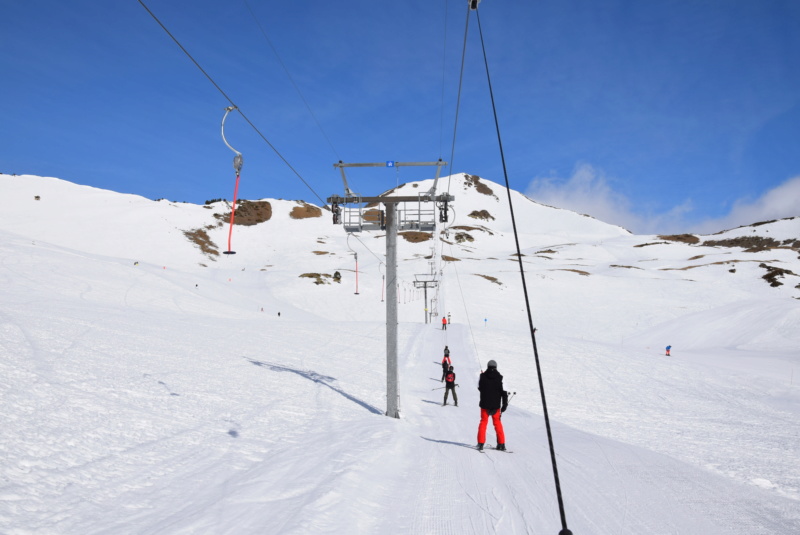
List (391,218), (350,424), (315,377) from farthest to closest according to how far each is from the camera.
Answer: (315,377) < (391,218) < (350,424)

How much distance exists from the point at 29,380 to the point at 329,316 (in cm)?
4470

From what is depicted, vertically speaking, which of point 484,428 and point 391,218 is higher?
point 391,218

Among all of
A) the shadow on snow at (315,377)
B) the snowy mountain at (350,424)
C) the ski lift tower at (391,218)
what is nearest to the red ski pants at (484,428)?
the snowy mountain at (350,424)

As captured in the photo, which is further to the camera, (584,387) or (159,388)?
(584,387)

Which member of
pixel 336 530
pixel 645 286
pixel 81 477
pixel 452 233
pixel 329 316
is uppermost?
pixel 452 233

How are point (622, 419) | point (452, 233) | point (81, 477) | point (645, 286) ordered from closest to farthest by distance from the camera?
point (81, 477) < point (622, 419) < point (645, 286) < point (452, 233)

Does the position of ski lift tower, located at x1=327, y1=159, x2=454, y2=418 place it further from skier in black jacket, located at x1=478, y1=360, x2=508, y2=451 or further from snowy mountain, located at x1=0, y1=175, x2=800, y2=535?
skier in black jacket, located at x1=478, y1=360, x2=508, y2=451

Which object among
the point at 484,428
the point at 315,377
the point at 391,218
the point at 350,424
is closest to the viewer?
the point at 484,428

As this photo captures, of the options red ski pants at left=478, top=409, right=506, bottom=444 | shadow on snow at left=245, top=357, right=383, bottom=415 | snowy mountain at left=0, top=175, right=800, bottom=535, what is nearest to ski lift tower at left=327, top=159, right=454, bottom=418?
shadow on snow at left=245, top=357, right=383, bottom=415

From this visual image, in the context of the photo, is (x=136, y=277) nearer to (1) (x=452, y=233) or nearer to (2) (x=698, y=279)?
(2) (x=698, y=279)

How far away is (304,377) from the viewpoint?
15930mm

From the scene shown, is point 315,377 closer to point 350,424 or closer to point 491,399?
point 350,424

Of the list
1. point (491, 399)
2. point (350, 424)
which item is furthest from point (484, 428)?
point (350, 424)

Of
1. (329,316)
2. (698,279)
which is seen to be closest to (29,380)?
(329,316)
